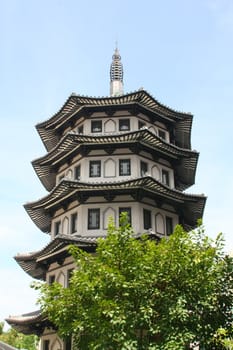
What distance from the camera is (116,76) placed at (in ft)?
97.8

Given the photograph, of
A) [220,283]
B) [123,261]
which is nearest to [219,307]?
[220,283]

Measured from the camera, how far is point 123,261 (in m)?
13.2

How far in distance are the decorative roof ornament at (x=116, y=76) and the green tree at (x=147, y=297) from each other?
16592 millimetres

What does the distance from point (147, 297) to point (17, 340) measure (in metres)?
50.9

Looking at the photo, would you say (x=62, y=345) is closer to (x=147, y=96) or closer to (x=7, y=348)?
(x=147, y=96)

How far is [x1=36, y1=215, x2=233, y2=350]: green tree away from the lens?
1204 centimetres

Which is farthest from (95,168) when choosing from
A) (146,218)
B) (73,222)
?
(146,218)

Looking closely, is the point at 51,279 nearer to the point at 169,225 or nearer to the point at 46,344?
the point at 46,344

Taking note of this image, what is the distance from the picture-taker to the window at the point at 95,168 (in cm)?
2258

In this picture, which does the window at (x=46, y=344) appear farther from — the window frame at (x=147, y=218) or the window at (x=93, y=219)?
the window frame at (x=147, y=218)

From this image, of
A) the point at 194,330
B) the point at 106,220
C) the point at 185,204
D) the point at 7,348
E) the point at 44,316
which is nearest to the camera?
the point at 194,330

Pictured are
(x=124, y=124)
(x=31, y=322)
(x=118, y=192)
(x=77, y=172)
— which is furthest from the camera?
(x=124, y=124)

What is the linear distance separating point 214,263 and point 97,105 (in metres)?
12.5

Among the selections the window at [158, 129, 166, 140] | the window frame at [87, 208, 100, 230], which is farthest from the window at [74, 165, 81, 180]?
the window at [158, 129, 166, 140]
